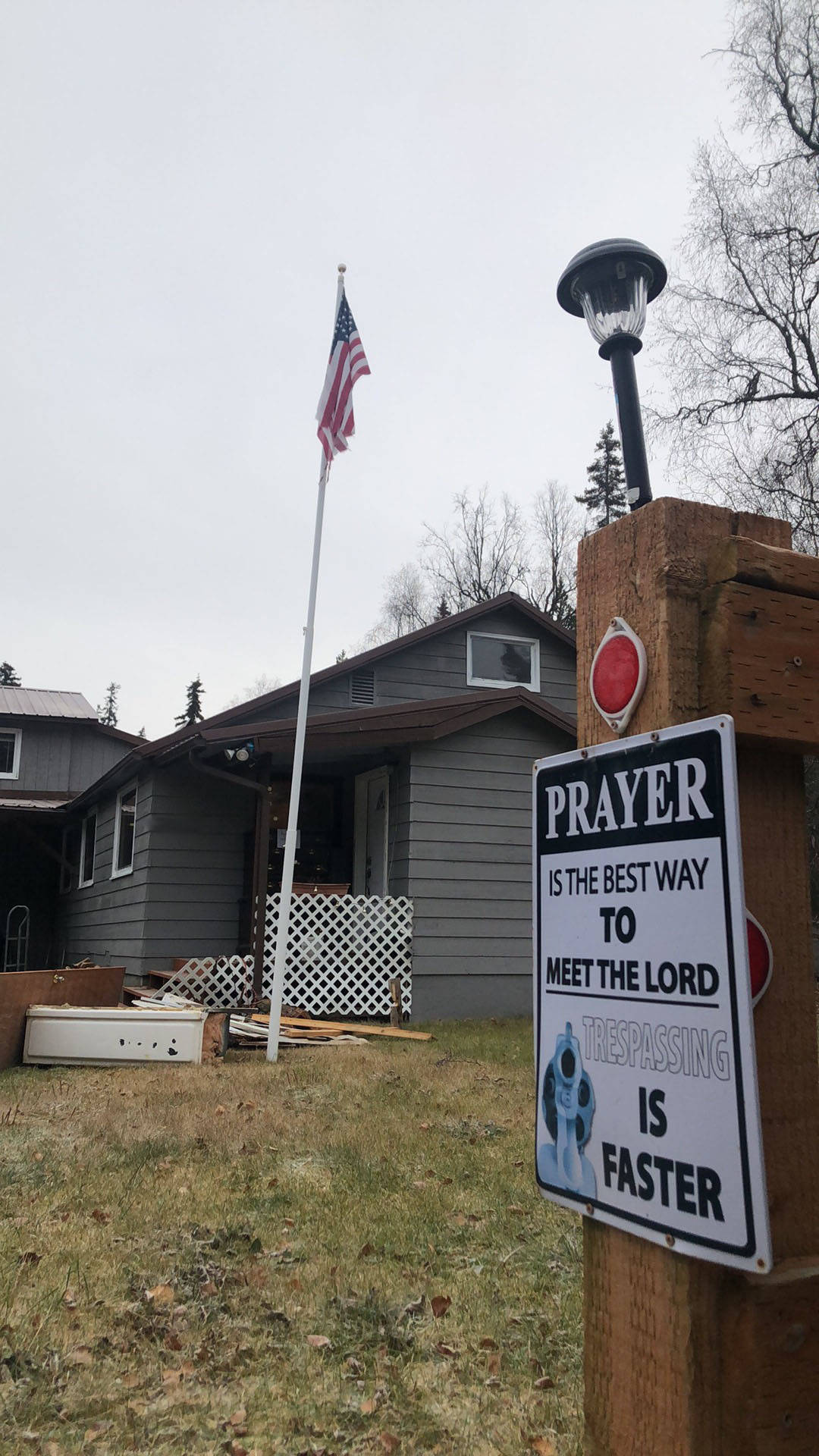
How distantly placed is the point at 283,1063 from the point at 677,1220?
6686mm

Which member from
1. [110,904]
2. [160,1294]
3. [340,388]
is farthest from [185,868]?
[160,1294]

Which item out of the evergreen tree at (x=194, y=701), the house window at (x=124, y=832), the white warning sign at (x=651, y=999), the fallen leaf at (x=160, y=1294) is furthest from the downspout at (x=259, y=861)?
the evergreen tree at (x=194, y=701)

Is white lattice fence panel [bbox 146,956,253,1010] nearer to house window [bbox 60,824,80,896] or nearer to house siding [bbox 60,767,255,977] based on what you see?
house siding [bbox 60,767,255,977]

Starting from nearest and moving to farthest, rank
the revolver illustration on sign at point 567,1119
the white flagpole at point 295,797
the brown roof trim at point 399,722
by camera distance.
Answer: the revolver illustration on sign at point 567,1119
the white flagpole at point 295,797
the brown roof trim at point 399,722

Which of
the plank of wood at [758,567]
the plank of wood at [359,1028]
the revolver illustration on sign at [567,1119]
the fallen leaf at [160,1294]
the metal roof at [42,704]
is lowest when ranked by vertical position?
the fallen leaf at [160,1294]

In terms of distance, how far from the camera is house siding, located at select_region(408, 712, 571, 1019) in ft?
37.8

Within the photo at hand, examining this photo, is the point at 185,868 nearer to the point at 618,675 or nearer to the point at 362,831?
the point at 362,831

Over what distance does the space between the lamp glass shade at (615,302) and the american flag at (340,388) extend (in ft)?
20.4

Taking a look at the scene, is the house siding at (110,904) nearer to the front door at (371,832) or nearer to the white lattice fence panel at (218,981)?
the white lattice fence panel at (218,981)

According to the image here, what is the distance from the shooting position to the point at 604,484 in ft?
134

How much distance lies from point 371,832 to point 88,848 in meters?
7.05

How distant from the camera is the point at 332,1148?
4859 millimetres

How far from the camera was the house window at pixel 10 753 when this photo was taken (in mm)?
22347

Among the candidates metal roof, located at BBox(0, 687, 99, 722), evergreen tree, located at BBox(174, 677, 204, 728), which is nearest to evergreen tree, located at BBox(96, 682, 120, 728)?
evergreen tree, located at BBox(174, 677, 204, 728)
